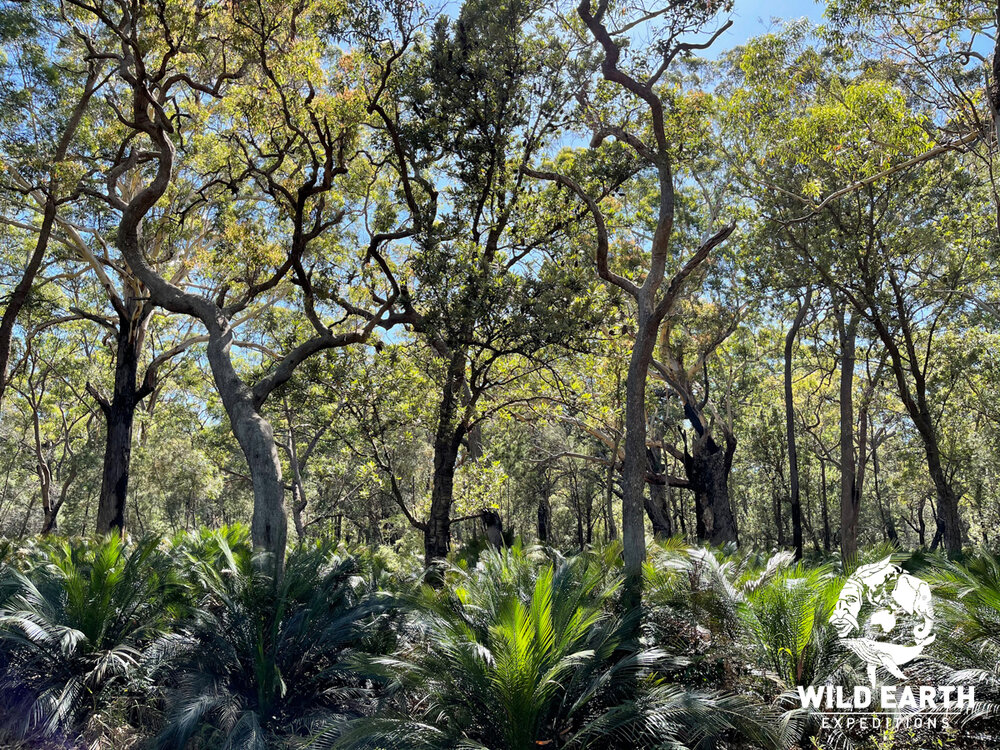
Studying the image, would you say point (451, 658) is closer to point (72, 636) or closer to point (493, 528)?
point (72, 636)

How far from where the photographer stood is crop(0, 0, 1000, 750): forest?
5258mm

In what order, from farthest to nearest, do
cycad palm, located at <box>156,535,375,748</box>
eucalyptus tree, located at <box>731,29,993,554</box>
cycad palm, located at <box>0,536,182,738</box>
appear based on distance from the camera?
1. eucalyptus tree, located at <box>731,29,993,554</box>
2. cycad palm, located at <box>0,536,182,738</box>
3. cycad palm, located at <box>156,535,375,748</box>

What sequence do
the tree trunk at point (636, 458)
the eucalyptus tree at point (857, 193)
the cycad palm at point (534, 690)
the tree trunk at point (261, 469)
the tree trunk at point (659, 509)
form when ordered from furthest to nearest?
the tree trunk at point (659, 509) → the eucalyptus tree at point (857, 193) → the tree trunk at point (261, 469) → the tree trunk at point (636, 458) → the cycad palm at point (534, 690)

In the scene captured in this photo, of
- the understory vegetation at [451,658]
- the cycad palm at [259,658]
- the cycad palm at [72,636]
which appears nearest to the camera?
the understory vegetation at [451,658]

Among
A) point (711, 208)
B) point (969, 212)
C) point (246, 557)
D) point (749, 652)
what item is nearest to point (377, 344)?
point (246, 557)

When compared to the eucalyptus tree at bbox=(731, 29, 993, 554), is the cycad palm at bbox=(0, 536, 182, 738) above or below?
below

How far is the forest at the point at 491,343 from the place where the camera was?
5258 millimetres

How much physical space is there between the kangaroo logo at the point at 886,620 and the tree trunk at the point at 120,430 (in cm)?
1496

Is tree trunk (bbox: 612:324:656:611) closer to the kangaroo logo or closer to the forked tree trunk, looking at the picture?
the forked tree trunk

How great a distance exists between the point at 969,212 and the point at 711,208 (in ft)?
20.3

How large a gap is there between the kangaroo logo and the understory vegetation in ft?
0.55

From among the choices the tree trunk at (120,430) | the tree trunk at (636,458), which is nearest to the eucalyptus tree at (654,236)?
the tree trunk at (636,458)

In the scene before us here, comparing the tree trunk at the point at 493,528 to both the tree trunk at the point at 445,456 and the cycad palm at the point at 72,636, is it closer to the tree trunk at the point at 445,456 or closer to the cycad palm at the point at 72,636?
the tree trunk at the point at 445,456

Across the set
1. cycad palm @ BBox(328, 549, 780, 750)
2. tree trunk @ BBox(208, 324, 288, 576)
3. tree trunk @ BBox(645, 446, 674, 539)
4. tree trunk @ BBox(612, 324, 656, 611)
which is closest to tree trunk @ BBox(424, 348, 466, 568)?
tree trunk @ BBox(208, 324, 288, 576)
